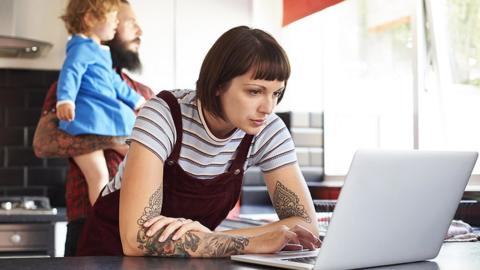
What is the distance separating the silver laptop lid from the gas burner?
2.45m

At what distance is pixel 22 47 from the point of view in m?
4.12

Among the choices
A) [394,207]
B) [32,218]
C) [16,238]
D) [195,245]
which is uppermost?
[394,207]

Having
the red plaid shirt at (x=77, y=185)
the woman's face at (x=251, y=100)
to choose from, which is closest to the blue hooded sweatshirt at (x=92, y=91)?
the red plaid shirt at (x=77, y=185)

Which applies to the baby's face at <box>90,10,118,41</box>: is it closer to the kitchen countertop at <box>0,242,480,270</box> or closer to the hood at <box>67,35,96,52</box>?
the hood at <box>67,35,96,52</box>

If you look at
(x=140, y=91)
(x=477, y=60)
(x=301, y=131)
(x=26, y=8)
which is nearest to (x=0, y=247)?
(x=140, y=91)

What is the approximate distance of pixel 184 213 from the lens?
2045mm

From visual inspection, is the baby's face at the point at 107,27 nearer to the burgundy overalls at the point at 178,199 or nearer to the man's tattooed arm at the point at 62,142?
the man's tattooed arm at the point at 62,142

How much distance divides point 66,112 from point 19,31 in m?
1.29

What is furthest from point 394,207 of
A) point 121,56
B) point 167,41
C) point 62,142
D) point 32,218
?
point 167,41

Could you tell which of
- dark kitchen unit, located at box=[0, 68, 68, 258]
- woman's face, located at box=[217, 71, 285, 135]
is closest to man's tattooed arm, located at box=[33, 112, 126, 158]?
dark kitchen unit, located at box=[0, 68, 68, 258]

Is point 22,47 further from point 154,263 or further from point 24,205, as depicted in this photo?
point 154,263

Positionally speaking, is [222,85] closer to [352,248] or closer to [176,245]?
[176,245]

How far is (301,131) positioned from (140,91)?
37.7 inches

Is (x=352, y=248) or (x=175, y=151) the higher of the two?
(x=175, y=151)
